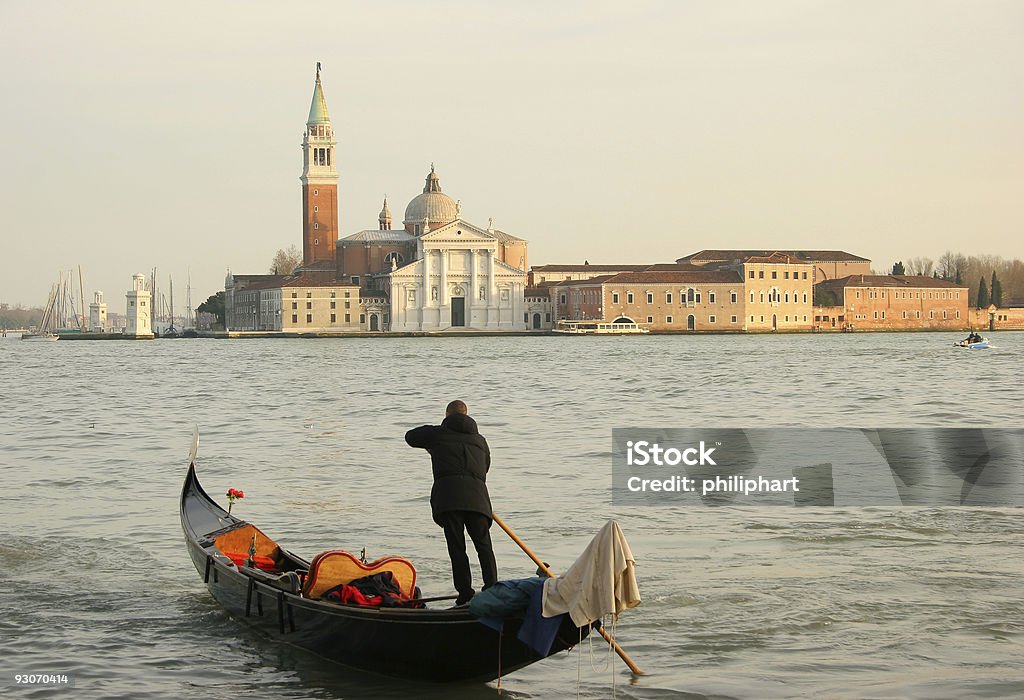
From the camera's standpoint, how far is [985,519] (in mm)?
9461

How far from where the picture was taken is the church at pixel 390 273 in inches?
3120

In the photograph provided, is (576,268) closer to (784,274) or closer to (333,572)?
(784,274)

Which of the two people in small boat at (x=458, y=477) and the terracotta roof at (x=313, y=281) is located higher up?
the terracotta roof at (x=313, y=281)

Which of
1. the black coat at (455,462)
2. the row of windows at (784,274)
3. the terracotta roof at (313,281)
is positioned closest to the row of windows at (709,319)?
the row of windows at (784,274)

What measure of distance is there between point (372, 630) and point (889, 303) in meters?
82.3

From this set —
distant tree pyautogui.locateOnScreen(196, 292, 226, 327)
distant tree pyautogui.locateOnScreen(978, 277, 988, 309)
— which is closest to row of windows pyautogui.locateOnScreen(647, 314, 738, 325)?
distant tree pyautogui.locateOnScreen(978, 277, 988, 309)

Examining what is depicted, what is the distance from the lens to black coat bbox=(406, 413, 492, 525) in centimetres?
552

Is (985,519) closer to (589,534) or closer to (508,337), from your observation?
(589,534)

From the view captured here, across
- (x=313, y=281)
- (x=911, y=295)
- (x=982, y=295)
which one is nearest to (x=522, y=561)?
(x=313, y=281)

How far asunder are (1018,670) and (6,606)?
520 cm

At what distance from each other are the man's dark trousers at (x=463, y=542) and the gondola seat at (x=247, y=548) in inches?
54.1

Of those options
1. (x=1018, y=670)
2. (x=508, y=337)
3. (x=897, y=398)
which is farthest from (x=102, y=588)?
(x=508, y=337)

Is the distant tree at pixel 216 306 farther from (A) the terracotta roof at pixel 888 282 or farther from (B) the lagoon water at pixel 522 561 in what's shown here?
(B) the lagoon water at pixel 522 561

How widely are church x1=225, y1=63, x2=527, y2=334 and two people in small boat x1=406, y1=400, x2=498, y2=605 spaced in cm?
7340
